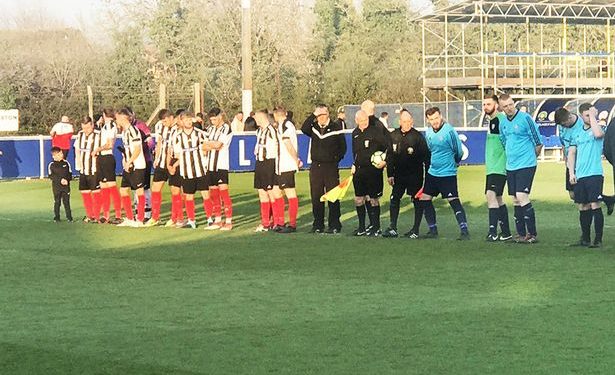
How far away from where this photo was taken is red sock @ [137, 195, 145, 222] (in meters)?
20.9

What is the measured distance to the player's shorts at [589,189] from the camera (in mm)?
16078

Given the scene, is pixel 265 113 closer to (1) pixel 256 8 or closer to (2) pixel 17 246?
(2) pixel 17 246

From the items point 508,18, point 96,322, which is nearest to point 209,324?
point 96,322

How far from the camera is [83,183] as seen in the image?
872 inches

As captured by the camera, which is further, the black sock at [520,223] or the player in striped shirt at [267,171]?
the player in striped shirt at [267,171]

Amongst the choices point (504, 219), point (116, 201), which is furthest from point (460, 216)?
point (116, 201)

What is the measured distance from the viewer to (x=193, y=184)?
20406 mm

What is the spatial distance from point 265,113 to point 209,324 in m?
9.39

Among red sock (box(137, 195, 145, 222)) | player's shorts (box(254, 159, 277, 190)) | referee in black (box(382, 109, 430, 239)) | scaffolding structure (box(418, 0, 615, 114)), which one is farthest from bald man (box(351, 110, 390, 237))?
scaffolding structure (box(418, 0, 615, 114))

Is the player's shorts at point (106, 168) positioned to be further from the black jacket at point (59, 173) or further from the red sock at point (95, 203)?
the black jacket at point (59, 173)

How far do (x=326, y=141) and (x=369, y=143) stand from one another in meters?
0.87

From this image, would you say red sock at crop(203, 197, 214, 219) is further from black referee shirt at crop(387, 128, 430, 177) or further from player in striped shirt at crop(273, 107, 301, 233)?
black referee shirt at crop(387, 128, 430, 177)

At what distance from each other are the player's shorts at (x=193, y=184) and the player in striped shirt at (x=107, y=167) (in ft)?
5.69

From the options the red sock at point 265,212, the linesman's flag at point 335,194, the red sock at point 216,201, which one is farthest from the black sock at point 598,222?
the red sock at point 216,201
